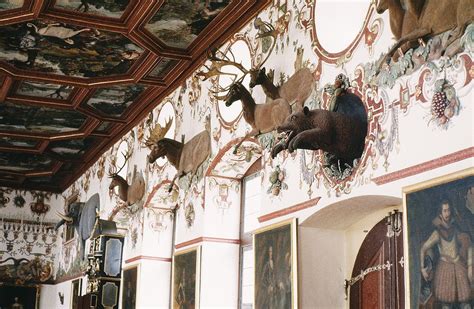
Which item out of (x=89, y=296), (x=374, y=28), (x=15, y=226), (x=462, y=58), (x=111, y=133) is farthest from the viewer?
(x=15, y=226)

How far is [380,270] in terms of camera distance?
28.5 feet

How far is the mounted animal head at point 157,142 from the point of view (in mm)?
13880

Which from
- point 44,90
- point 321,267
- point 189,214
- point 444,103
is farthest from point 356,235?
point 44,90

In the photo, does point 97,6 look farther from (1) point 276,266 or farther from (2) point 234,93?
(1) point 276,266

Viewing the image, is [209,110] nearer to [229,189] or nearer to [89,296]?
[229,189]

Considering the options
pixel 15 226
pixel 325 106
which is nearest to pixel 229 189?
pixel 325 106

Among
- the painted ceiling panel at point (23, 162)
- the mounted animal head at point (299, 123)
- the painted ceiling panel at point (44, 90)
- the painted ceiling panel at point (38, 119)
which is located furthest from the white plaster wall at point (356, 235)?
the painted ceiling panel at point (23, 162)

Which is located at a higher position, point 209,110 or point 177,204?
point 209,110

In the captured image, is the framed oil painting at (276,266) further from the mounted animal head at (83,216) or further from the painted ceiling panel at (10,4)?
the mounted animal head at (83,216)

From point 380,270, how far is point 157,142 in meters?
6.45

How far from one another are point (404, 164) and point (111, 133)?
513 inches

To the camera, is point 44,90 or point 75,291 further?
point 75,291

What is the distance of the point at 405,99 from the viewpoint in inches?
301

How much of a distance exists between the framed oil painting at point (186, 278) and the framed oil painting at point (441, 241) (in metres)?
6.17
